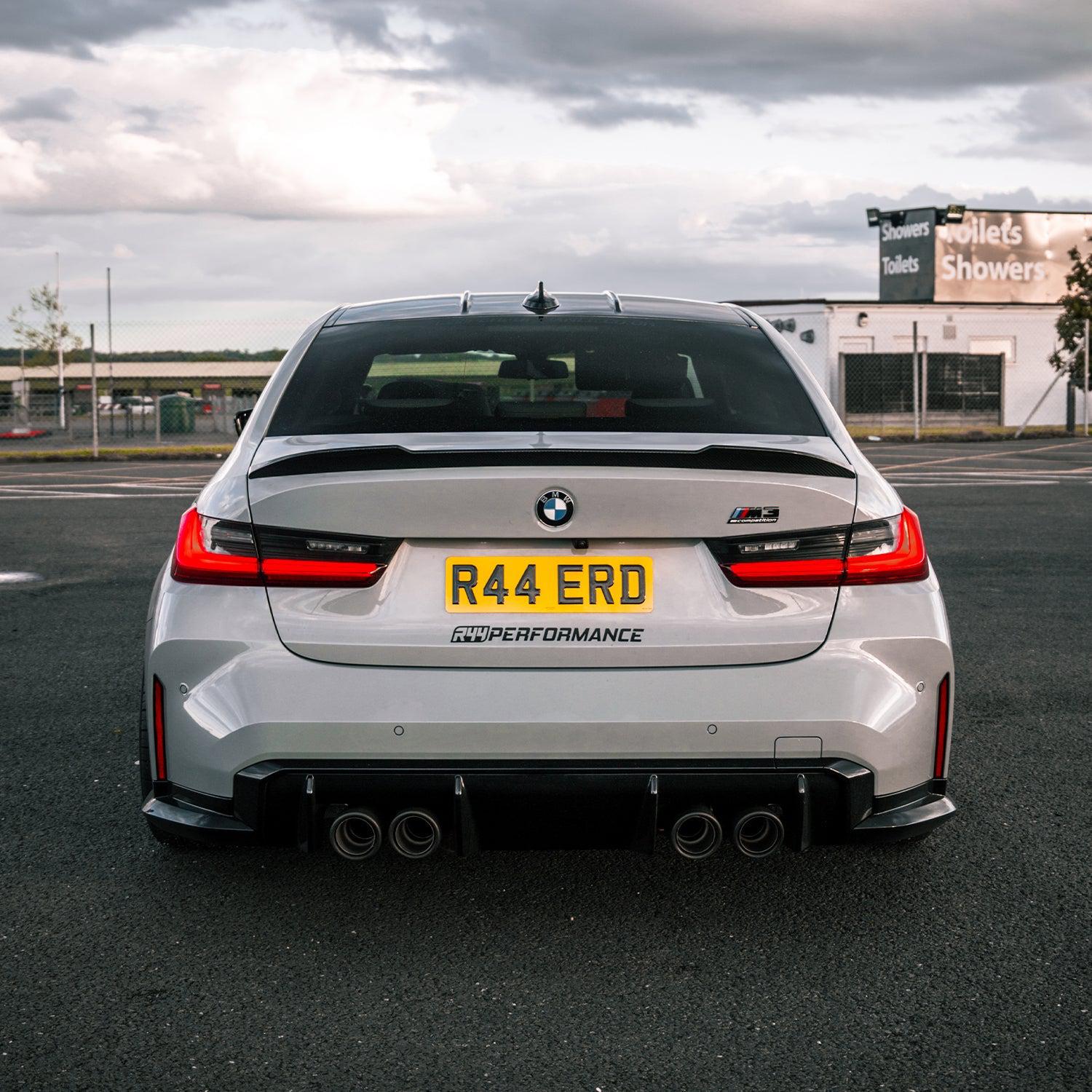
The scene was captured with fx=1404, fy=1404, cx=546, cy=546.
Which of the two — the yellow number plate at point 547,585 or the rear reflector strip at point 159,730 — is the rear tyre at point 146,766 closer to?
the rear reflector strip at point 159,730

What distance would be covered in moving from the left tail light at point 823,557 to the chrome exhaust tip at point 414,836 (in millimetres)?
856

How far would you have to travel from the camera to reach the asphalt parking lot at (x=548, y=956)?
2.66 m

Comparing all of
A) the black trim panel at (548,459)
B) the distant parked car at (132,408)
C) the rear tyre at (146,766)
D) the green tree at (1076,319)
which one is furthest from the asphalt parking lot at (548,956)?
the distant parked car at (132,408)

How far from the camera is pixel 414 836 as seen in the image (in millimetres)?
3064

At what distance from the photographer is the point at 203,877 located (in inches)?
145

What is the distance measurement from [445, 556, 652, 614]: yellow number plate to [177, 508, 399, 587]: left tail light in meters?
0.18

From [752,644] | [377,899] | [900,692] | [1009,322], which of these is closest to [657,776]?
[752,644]

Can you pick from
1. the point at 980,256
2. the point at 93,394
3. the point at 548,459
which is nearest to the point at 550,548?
the point at 548,459

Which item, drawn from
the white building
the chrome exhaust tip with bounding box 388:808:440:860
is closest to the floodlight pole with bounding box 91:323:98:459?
the chrome exhaust tip with bounding box 388:808:440:860

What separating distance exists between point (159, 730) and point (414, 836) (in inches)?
25.2

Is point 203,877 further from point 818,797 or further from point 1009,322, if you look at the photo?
point 1009,322

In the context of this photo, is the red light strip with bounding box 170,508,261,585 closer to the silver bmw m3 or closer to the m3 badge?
the silver bmw m3

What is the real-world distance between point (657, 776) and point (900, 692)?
0.59 metres

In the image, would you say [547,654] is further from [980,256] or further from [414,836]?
[980,256]
